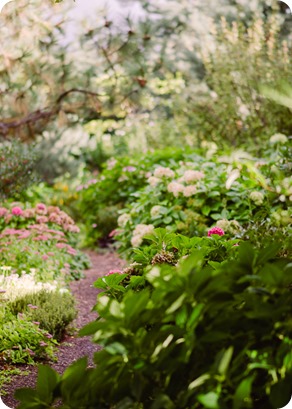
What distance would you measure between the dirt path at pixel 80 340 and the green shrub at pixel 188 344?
23.1 inches

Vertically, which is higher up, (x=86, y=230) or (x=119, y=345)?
(x=119, y=345)

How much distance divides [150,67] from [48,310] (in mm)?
3223

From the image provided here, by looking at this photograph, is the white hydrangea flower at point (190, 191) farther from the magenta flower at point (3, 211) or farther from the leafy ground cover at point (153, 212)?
the magenta flower at point (3, 211)

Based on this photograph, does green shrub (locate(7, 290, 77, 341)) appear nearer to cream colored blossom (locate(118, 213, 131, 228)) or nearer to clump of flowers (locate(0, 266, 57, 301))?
clump of flowers (locate(0, 266, 57, 301))

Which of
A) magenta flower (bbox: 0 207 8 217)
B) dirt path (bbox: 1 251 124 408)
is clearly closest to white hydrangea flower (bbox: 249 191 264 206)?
Result: dirt path (bbox: 1 251 124 408)

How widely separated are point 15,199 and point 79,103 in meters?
1.52

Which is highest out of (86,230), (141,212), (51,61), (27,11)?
(27,11)

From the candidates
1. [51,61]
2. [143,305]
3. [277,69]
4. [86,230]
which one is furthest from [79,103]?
A: [143,305]

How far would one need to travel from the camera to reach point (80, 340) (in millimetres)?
3281

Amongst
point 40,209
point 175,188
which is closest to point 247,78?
point 175,188

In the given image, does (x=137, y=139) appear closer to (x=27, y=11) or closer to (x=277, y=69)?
(x=277, y=69)

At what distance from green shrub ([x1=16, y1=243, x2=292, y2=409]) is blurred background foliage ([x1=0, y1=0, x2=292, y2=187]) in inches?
131

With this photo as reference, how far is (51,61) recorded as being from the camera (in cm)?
565

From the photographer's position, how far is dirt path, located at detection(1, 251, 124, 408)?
2.56m
